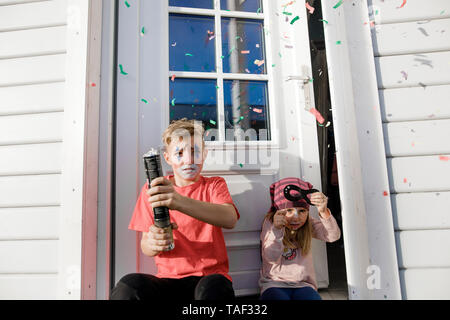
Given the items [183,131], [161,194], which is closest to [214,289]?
[161,194]

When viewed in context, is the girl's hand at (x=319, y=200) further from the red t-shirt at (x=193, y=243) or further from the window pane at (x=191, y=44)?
the window pane at (x=191, y=44)

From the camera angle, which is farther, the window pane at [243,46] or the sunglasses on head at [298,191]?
the window pane at [243,46]

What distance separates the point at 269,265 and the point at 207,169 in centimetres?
55

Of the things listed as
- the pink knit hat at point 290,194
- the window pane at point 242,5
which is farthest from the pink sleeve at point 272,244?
the window pane at point 242,5

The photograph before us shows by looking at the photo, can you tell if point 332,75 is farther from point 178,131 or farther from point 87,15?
point 87,15

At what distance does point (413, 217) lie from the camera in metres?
1.09

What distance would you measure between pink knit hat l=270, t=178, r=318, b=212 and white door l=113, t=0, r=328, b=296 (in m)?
0.18

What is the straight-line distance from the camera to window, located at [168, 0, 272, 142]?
56.1 inches

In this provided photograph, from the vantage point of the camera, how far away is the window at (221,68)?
4.67ft

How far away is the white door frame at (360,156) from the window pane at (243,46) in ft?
1.41

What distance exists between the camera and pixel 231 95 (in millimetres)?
1463

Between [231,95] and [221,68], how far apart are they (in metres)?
0.16

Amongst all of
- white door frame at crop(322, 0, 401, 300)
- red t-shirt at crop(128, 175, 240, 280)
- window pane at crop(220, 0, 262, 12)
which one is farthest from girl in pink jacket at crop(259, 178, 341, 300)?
window pane at crop(220, 0, 262, 12)

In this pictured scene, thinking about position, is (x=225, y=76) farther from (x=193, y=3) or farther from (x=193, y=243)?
(x=193, y=243)
